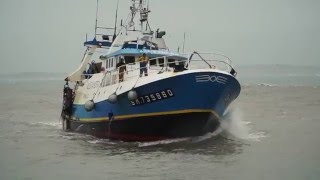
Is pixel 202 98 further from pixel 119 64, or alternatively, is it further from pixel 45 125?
pixel 45 125

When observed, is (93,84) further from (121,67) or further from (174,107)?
(174,107)

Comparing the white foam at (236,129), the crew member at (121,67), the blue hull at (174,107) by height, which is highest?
the crew member at (121,67)

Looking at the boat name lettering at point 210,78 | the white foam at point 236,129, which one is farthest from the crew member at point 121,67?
the white foam at point 236,129

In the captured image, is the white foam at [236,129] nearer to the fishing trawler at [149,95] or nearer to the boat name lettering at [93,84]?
the fishing trawler at [149,95]

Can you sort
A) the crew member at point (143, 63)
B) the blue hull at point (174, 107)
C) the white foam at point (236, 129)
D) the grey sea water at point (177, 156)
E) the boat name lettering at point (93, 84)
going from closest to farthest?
the grey sea water at point (177, 156) < the blue hull at point (174, 107) < the crew member at point (143, 63) < the white foam at point (236, 129) < the boat name lettering at point (93, 84)

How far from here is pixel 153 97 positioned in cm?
1641

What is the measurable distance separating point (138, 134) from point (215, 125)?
309 centimetres

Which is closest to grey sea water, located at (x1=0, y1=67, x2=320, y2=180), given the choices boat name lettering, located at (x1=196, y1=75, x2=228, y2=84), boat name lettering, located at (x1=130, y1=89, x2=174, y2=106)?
boat name lettering, located at (x1=130, y1=89, x2=174, y2=106)

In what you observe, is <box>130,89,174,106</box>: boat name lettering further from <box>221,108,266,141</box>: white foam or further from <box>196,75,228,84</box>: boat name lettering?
<box>221,108,266,141</box>: white foam

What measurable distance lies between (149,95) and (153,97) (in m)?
0.16

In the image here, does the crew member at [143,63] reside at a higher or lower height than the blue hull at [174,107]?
higher

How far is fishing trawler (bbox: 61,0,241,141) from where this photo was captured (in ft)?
→ 52.8

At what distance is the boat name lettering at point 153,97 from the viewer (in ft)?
53.1

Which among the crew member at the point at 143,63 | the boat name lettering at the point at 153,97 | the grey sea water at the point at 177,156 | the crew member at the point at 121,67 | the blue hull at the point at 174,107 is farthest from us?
the crew member at the point at 121,67
